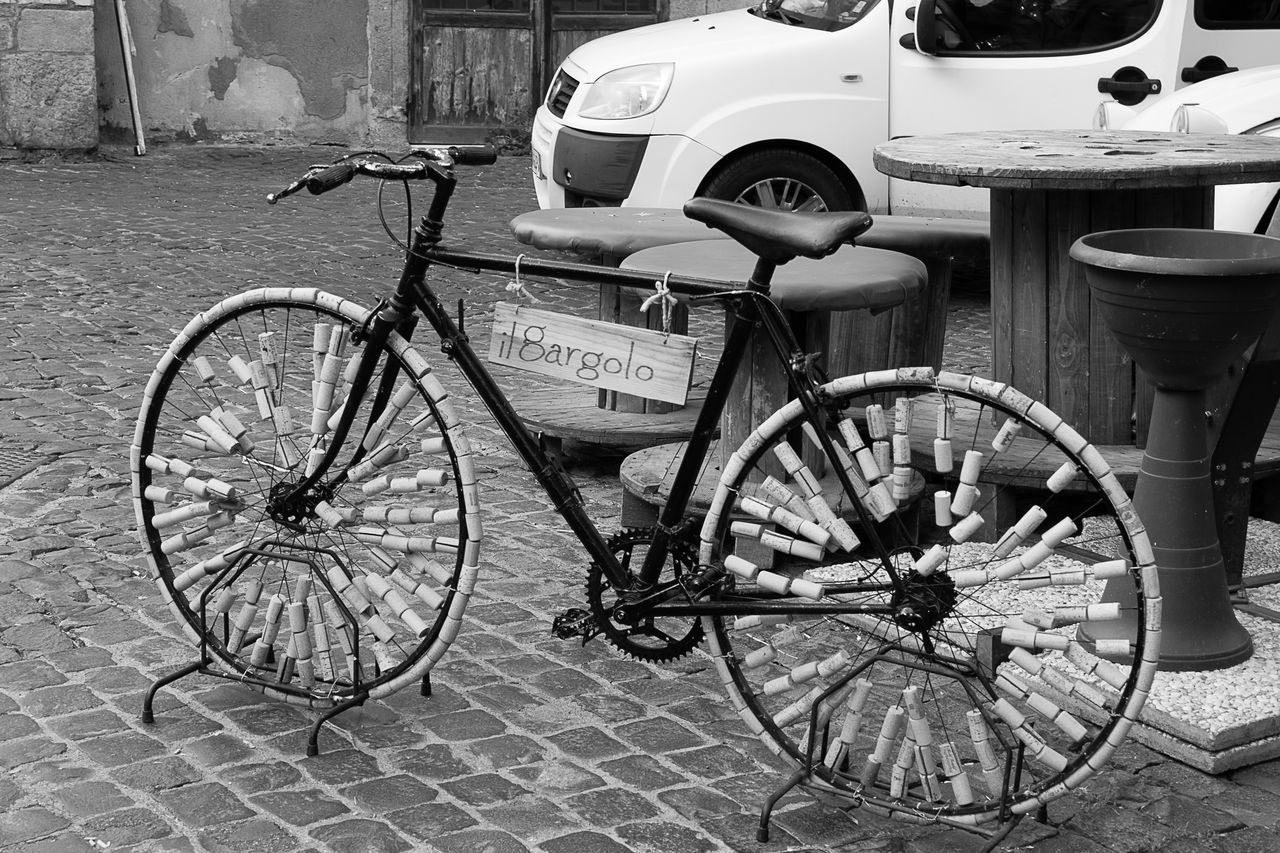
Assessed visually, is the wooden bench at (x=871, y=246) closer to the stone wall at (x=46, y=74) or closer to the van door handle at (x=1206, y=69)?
the van door handle at (x=1206, y=69)

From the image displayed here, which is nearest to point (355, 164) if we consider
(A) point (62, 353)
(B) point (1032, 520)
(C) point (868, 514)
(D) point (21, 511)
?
(C) point (868, 514)

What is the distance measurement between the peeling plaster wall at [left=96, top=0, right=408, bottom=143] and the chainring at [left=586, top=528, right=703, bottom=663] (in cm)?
1057

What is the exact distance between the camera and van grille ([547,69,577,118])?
8.53m

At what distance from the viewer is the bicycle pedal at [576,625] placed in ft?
11.3

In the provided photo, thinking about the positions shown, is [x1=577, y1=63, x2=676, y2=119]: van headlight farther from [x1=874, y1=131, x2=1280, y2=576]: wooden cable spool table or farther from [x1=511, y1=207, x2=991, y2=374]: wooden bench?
[x1=874, y1=131, x2=1280, y2=576]: wooden cable spool table

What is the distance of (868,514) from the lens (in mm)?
3137

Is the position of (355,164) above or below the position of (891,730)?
above

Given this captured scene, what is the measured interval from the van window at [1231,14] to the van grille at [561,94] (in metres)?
3.09

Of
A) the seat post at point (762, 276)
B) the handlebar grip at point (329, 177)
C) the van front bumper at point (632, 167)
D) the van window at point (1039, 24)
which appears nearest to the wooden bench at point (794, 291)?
the seat post at point (762, 276)

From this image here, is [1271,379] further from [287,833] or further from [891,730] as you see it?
[287,833]

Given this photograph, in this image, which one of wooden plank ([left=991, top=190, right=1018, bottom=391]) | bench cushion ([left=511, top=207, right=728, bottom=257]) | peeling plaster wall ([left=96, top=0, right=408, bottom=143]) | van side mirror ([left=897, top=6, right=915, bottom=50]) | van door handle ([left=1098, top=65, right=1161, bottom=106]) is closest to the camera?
wooden plank ([left=991, top=190, right=1018, bottom=391])

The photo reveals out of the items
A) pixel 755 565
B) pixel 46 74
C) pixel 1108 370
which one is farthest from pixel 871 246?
pixel 46 74

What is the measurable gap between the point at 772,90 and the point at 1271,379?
4.35 m

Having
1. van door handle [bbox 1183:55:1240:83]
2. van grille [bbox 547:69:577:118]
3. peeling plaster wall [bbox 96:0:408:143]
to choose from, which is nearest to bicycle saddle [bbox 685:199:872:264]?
van door handle [bbox 1183:55:1240:83]
